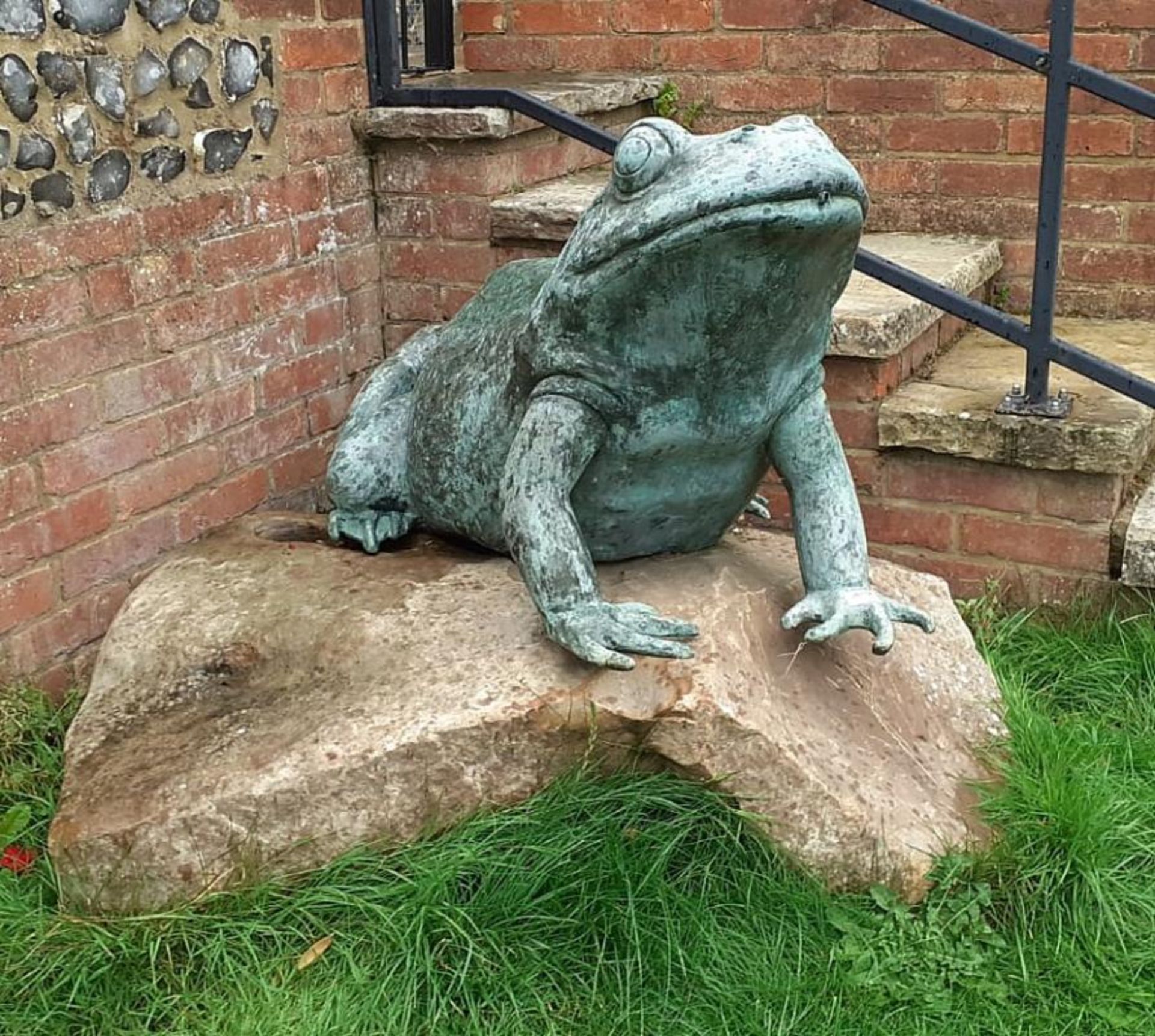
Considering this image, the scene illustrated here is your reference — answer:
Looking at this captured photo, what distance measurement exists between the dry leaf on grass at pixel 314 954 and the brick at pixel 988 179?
3098 millimetres

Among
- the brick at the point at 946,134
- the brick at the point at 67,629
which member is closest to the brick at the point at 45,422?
the brick at the point at 67,629

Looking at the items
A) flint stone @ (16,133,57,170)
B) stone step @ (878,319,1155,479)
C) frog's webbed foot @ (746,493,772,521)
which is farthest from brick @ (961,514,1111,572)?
flint stone @ (16,133,57,170)

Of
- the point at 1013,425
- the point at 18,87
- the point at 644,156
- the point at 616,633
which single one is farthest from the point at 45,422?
the point at 1013,425

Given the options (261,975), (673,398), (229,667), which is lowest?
(261,975)

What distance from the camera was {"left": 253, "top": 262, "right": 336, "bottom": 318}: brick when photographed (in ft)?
12.0

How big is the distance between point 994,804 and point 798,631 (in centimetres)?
46

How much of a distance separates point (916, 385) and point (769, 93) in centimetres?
130

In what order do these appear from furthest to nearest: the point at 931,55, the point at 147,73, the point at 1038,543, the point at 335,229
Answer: the point at 931,55, the point at 335,229, the point at 1038,543, the point at 147,73

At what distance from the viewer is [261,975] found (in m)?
2.28

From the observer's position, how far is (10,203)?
2.91 m

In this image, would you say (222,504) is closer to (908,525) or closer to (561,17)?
(908,525)

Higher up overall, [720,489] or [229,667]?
[720,489]

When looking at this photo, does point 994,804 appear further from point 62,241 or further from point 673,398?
point 62,241

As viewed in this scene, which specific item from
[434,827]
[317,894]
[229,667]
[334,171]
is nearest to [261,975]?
[317,894]
